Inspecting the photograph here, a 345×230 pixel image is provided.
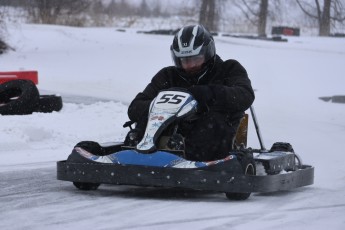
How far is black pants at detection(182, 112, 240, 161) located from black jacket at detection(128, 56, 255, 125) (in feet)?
Result: 0.52

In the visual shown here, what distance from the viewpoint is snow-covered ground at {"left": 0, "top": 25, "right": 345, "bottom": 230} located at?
5922mm

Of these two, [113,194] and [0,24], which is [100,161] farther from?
[0,24]

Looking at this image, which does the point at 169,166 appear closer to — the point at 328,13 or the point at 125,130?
the point at 125,130

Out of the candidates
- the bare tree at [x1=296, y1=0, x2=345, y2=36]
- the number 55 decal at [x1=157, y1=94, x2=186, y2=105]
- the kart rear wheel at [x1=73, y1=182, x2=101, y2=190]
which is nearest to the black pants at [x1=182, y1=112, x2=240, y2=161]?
the number 55 decal at [x1=157, y1=94, x2=186, y2=105]

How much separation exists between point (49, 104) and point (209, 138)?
6.42 meters

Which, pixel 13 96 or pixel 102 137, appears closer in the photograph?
pixel 102 137

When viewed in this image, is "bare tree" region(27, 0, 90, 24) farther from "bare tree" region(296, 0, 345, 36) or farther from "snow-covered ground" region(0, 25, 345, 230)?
"bare tree" region(296, 0, 345, 36)

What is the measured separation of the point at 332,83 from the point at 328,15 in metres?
18.7

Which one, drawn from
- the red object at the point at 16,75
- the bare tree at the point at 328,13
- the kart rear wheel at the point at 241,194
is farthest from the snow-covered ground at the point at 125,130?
the bare tree at the point at 328,13

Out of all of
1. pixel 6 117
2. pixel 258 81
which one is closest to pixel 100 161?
pixel 6 117

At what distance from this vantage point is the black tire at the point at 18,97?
12.1 m

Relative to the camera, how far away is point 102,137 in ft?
38.1

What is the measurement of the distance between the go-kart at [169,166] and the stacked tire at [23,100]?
4.91 meters

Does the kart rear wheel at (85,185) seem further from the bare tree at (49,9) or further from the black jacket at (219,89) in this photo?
the bare tree at (49,9)
